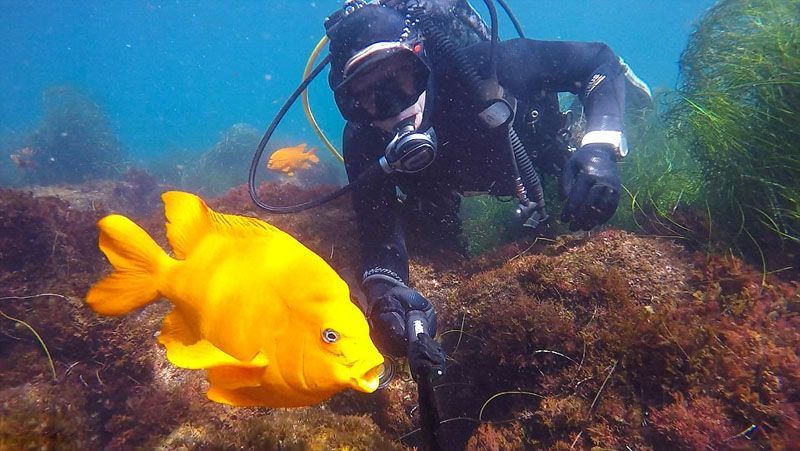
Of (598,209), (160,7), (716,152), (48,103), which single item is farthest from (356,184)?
(160,7)

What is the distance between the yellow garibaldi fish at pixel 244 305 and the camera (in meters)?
1.34

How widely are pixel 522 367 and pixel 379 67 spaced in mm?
3054

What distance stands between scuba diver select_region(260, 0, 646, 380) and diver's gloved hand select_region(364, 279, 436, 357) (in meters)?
0.01

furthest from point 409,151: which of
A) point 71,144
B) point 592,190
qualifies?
point 71,144

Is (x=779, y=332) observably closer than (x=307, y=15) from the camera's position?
Yes

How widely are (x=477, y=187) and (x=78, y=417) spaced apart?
187 inches

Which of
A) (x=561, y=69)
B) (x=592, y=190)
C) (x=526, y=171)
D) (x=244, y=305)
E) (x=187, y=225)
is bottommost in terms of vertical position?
(x=526, y=171)

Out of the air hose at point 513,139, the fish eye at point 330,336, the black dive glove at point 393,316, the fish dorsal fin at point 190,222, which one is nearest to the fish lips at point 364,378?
the fish eye at point 330,336

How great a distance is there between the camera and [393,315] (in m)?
3.09

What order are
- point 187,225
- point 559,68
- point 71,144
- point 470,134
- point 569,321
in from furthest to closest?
1. point 71,144
2. point 559,68
3. point 470,134
4. point 569,321
5. point 187,225

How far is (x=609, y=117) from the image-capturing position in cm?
438

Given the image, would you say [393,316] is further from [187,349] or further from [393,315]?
[187,349]

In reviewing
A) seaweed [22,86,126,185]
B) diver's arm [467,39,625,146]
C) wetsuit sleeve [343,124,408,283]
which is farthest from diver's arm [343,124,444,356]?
seaweed [22,86,126,185]

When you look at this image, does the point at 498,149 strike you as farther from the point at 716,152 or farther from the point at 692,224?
the point at 716,152
